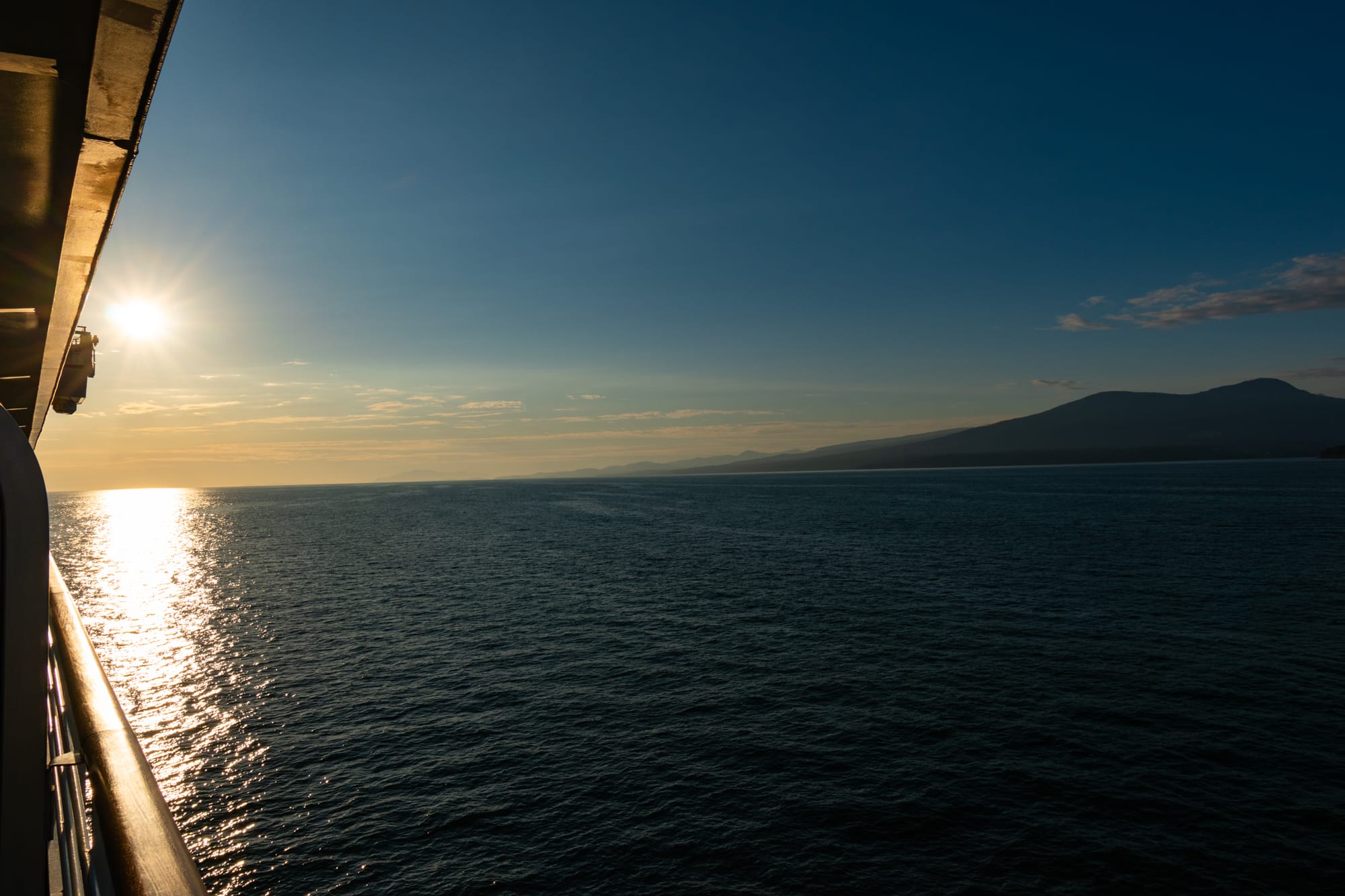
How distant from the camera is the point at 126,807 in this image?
4156 millimetres

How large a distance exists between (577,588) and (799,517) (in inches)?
2998

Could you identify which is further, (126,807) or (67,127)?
(67,127)

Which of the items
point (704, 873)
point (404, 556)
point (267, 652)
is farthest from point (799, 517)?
point (704, 873)

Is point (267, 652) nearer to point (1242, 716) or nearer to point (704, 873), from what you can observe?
point (704, 873)

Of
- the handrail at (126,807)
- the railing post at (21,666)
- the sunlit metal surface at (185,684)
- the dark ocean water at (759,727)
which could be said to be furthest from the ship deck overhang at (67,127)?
the dark ocean water at (759,727)

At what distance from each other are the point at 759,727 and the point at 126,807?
29156mm

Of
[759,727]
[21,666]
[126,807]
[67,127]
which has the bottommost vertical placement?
[759,727]

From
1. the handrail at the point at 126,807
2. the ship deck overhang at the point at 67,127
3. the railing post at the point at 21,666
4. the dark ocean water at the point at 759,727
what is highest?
the ship deck overhang at the point at 67,127

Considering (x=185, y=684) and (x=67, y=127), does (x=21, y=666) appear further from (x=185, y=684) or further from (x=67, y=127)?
(x=185, y=684)

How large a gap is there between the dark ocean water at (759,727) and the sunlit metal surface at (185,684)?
191 millimetres

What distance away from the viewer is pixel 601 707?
33.2 metres

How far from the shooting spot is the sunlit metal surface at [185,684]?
24.8 m

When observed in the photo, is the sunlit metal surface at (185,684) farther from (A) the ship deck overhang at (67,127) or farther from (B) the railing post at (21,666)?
(B) the railing post at (21,666)

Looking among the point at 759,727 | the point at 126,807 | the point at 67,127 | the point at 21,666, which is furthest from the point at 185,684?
the point at 21,666
